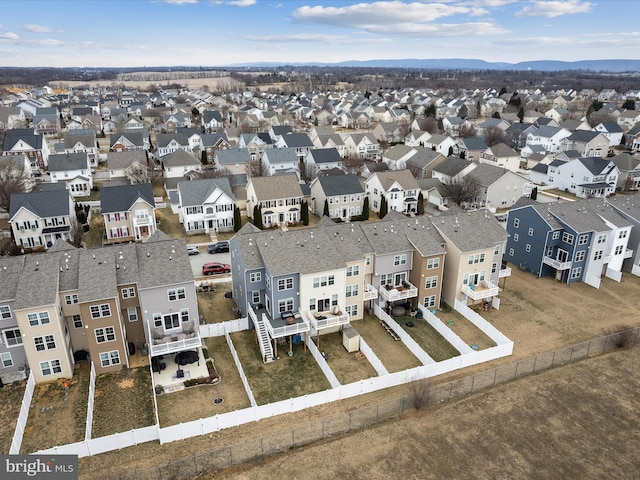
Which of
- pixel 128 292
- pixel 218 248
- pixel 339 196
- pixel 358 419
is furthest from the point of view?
pixel 339 196

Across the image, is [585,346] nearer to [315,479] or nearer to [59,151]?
[315,479]

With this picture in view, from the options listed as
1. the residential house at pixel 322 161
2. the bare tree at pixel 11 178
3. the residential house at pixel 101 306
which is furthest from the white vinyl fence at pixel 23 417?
the residential house at pixel 322 161

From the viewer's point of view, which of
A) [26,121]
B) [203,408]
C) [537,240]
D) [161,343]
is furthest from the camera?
[26,121]

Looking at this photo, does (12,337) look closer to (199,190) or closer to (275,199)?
(199,190)

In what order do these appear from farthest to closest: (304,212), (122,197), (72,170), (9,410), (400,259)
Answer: (72,170) → (304,212) → (122,197) → (400,259) → (9,410)

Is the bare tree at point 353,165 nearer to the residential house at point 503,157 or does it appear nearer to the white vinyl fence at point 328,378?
the residential house at point 503,157

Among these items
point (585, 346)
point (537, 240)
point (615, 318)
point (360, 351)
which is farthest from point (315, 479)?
point (537, 240)

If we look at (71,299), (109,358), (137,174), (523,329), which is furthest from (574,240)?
(137,174)
